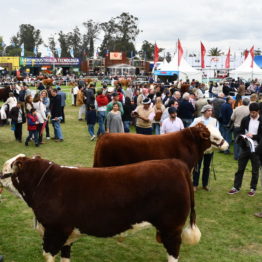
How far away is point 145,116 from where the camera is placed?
885 centimetres

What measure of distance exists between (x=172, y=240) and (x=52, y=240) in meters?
1.31

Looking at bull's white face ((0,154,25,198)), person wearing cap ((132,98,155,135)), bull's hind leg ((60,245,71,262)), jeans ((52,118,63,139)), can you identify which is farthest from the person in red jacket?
bull's hind leg ((60,245,71,262))

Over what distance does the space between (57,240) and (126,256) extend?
1.27 m

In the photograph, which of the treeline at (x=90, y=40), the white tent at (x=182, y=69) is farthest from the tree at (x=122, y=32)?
the white tent at (x=182, y=69)

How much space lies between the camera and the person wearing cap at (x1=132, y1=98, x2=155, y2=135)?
28.8ft

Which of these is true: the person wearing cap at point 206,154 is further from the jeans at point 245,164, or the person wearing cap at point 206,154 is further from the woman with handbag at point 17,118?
the woman with handbag at point 17,118

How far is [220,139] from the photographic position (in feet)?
19.2

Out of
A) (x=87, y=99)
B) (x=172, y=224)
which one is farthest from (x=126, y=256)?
(x=87, y=99)

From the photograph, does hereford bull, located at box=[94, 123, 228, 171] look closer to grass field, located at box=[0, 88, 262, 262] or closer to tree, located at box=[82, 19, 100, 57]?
grass field, located at box=[0, 88, 262, 262]

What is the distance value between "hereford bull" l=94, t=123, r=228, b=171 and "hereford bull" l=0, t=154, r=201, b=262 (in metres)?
1.92

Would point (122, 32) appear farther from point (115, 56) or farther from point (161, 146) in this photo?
point (161, 146)

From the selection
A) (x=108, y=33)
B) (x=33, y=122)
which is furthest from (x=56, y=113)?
(x=108, y=33)

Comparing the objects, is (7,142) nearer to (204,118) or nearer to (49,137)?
(49,137)

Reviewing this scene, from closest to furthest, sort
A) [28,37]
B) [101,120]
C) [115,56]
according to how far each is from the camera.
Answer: [101,120], [115,56], [28,37]
